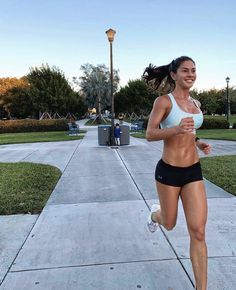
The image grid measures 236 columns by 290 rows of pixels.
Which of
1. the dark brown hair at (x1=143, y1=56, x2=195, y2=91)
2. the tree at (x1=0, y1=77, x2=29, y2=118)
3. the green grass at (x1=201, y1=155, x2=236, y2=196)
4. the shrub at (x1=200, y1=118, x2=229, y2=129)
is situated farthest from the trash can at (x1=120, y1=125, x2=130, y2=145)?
the tree at (x1=0, y1=77, x2=29, y2=118)

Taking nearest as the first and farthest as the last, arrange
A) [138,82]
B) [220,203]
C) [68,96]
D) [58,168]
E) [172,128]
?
[172,128], [220,203], [58,168], [68,96], [138,82]

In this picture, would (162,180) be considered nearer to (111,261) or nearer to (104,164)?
(111,261)

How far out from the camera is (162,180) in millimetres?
3039

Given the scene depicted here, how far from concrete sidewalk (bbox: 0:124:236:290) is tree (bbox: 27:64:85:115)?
3558 centimetres

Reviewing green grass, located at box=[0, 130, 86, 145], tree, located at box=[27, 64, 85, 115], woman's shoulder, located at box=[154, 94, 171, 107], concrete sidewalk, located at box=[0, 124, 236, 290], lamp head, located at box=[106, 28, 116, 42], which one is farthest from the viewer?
tree, located at box=[27, 64, 85, 115]

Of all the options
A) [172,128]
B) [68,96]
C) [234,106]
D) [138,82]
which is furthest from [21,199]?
[234,106]

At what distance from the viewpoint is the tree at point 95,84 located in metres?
57.3

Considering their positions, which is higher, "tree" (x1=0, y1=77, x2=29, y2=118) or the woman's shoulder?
"tree" (x1=0, y1=77, x2=29, y2=118)

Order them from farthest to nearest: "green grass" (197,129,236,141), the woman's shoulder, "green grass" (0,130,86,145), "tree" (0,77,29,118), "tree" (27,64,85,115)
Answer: "tree" (0,77,29,118) < "tree" (27,64,85,115) < "green grass" (0,130,86,145) < "green grass" (197,129,236,141) < the woman's shoulder

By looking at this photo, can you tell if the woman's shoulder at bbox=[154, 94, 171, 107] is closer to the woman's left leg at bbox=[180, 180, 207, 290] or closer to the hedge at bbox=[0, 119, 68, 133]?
the woman's left leg at bbox=[180, 180, 207, 290]

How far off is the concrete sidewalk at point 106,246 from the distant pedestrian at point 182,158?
0.53m

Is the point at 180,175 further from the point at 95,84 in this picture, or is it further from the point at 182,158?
the point at 95,84

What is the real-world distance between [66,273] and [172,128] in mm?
1677

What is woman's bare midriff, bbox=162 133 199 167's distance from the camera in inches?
116
